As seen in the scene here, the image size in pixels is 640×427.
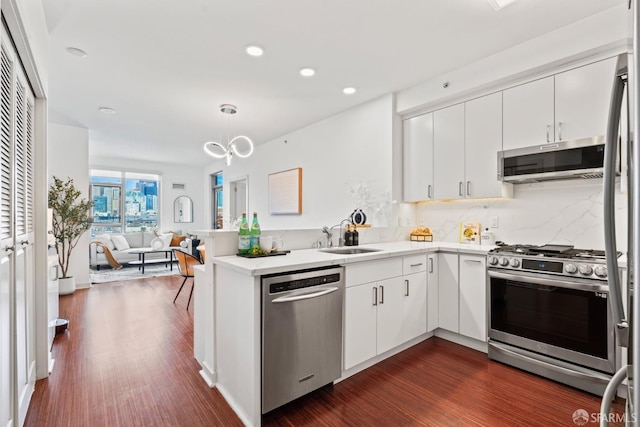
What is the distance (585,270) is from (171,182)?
9309mm

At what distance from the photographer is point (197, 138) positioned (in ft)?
20.2

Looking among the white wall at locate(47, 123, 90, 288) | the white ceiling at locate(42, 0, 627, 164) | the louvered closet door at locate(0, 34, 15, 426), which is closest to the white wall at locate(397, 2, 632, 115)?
the white ceiling at locate(42, 0, 627, 164)

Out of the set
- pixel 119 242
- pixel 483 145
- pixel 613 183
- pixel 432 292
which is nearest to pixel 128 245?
pixel 119 242

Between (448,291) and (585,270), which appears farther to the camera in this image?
A: (448,291)

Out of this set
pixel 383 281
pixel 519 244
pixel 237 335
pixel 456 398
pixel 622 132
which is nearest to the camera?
pixel 237 335

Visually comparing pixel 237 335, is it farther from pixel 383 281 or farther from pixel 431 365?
pixel 431 365

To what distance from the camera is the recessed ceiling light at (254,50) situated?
9.30 ft

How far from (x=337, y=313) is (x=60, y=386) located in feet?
6.63

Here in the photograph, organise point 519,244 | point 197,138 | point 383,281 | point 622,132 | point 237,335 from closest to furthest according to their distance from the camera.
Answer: point 237,335 < point 622,132 < point 383,281 < point 519,244 < point 197,138

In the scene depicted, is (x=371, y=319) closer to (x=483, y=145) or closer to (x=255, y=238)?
(x=255, y=238)

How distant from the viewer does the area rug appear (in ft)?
20.1

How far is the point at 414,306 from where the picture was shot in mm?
2842

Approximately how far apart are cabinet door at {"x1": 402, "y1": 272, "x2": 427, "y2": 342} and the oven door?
21.6 inches

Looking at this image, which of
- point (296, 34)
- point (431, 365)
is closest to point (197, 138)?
point (296, 34)
